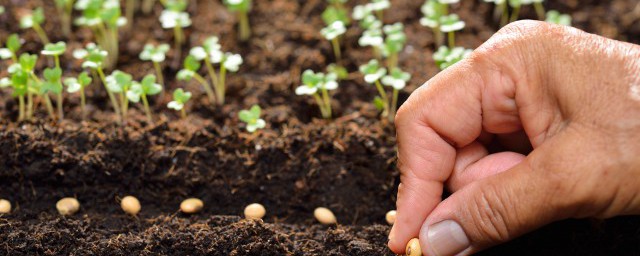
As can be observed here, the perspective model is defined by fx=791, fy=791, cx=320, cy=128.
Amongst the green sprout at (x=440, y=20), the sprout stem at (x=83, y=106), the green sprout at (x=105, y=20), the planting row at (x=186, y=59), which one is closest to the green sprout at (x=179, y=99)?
the planting row at (x=186, y=59)

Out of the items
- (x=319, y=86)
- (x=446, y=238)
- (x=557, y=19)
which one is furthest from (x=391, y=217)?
(x=557, y=19)

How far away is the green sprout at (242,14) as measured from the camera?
2.48 meters

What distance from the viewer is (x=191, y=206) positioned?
78.3 inches

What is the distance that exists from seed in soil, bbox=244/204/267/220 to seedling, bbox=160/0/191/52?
0.67m

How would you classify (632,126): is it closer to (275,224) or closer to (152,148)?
(275,224)

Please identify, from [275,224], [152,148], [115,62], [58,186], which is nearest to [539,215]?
[275,224]

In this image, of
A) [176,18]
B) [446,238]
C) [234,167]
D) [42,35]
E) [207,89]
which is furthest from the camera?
[42,35]

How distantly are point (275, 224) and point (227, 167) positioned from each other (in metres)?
0.26

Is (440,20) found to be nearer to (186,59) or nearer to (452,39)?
(452,39)

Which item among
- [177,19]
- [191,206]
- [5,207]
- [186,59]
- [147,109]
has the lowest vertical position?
[191,206]

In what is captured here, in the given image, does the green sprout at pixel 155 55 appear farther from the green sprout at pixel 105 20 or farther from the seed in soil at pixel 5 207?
the seed in soil at pixel 5 207

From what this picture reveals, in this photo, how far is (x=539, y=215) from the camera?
154 cm

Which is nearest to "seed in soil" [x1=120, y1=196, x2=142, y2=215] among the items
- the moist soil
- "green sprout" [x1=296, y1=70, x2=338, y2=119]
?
the moist soil

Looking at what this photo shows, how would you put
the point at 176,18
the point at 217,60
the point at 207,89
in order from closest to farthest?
the point at 217,60 < the point at 207,89 < the point at 176,18
